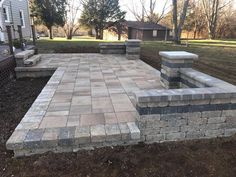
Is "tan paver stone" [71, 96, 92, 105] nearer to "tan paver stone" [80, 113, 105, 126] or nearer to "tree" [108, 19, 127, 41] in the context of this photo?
"tan paver stone" [80, 113, 105, 126]

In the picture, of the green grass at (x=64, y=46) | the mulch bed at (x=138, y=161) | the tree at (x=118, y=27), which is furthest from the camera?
the tree at (x=118, y=27)

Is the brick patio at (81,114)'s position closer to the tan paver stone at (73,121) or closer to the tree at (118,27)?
the tan paver stone at (73,121)

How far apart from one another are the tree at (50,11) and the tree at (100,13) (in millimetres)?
2658

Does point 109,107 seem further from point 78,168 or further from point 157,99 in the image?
point 78,168

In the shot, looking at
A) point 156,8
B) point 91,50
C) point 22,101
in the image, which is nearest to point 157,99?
point 22,101

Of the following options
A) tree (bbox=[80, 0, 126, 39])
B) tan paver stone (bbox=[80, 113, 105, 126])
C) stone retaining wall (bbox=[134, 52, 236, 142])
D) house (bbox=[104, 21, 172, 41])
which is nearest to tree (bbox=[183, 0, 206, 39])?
house (bbox=[104, 21, 172, 41])

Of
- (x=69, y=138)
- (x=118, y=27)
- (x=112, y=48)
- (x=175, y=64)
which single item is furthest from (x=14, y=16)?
(x=118, y=27)

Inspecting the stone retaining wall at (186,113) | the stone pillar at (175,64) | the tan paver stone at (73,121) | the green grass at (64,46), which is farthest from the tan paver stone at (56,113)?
the green grass at (64,46)

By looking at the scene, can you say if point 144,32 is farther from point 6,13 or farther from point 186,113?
point 186,113

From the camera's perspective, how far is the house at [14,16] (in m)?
12.1

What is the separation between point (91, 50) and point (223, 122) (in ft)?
28.8

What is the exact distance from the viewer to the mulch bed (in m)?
2.27

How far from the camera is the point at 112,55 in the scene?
9.03 m

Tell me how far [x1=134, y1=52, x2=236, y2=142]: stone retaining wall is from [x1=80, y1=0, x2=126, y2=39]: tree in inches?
915
